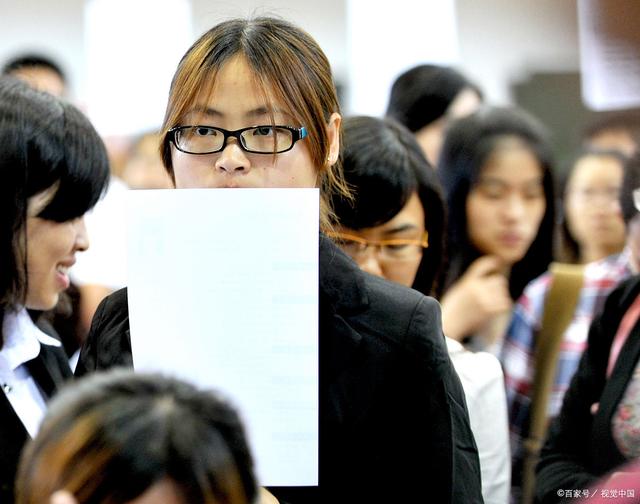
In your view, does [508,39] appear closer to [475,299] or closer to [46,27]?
[46,27]

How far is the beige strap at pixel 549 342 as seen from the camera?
2.46 metres

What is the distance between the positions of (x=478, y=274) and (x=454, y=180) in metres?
0.28

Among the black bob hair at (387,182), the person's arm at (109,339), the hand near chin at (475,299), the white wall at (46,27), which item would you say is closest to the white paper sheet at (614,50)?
the hand near chin at (475,299)

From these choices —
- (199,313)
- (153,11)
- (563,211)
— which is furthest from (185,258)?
Answer: (153,11)

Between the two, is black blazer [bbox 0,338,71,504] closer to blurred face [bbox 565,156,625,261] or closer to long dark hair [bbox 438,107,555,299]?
long dark hair [bbox 438,107,555,299]

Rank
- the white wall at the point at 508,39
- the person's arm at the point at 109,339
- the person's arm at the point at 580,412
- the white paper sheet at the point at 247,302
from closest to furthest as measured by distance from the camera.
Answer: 1. the white paper sheet at the point at 247,302
2. the person's arm at the point at 109,339
3. the person's arm at the point at 580,412
4. the white wall at the point at 508,39

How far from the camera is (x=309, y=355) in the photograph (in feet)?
4.28

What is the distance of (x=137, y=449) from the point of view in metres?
1.00

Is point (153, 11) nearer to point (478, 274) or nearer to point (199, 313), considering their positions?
point (478, 274)

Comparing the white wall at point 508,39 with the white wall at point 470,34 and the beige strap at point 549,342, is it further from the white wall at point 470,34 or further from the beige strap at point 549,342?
the beige strap at point 549,342

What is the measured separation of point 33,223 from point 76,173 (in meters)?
0.12

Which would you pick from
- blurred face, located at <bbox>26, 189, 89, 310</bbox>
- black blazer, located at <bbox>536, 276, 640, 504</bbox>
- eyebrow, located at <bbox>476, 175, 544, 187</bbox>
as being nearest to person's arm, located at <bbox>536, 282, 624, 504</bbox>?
black blazer, located at <bbox>536, 276, 640, 504</bbox>

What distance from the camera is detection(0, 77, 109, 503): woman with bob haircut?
5.27 feet

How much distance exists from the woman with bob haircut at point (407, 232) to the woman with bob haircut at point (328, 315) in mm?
501
